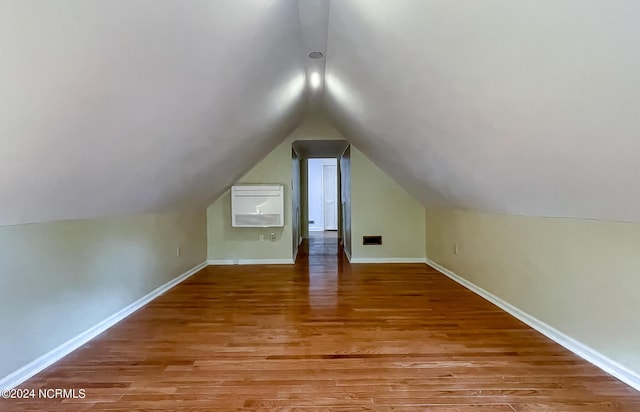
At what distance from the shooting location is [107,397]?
5.59ft

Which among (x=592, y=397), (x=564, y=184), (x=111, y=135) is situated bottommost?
(x=592, y=397)

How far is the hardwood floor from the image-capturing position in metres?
1.66

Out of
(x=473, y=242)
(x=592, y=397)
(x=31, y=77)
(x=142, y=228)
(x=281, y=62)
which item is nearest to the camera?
(x=31, y=77)

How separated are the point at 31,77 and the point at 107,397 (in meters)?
1.50

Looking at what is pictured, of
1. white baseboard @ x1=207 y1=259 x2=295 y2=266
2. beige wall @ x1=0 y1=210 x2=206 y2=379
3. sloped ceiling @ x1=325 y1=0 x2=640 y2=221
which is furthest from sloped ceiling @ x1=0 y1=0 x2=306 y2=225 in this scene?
white baseboard @ x1=207 y1=259 x2=295 y2=266

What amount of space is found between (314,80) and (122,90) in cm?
220

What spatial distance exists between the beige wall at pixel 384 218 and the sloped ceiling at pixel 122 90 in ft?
8.06

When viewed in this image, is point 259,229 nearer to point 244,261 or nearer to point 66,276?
point 244,261

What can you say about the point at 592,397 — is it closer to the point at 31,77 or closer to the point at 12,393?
the point at 31,77

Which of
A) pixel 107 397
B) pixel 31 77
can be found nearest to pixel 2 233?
pixel 107 397

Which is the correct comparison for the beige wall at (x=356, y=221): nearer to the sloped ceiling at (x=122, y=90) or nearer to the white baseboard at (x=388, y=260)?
the white baseboard at (x=388, y=260)

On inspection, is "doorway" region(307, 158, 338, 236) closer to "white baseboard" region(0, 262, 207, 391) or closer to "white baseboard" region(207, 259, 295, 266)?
"white baseboard" region(207, 259, 295, 266)

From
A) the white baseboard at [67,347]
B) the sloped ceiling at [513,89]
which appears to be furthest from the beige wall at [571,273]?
the white baseboard at [67,347]

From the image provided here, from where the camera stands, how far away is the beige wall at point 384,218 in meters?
5.11
